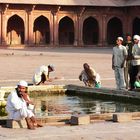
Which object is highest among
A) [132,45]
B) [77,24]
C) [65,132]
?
[77,24]

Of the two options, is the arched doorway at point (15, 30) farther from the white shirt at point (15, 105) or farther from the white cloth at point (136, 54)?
the white shirt at point (15, 105)

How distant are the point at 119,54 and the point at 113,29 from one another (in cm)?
4560

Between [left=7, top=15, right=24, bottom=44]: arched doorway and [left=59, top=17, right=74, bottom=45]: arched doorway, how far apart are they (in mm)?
4412

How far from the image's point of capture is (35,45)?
5412 cm

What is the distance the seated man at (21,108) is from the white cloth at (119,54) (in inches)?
217

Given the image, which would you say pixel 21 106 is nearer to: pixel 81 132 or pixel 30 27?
pixel 81 132

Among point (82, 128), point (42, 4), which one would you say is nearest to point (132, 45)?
point (82, 128)

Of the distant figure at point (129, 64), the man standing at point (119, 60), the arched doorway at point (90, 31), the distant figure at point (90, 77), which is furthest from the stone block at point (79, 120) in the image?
the arched doorway at point (90, 31)

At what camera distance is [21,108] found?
9570 mm

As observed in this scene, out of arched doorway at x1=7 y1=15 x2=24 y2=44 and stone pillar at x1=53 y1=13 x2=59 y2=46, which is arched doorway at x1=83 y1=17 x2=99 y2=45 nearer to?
stone pillar at x1=53 y1=13 x2=59 y2=46

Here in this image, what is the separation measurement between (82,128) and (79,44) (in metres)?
46.0

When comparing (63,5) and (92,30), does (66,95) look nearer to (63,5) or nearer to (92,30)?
(63,5)

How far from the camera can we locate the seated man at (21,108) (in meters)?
9.47

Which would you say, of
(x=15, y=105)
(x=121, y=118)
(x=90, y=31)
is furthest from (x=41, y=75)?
(x=90, y=31)
